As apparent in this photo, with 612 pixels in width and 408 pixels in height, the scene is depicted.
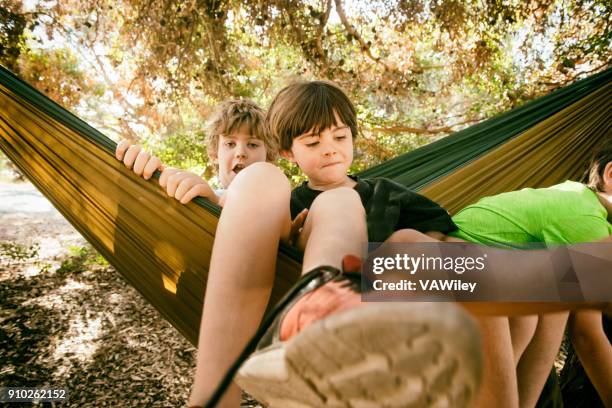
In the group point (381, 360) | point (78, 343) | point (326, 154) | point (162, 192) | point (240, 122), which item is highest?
point (240, 122)

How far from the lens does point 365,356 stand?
366 millimetres

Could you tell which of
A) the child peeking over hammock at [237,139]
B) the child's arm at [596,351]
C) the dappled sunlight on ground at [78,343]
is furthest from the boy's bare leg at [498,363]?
the dappled sunlight on ground at [78,343]

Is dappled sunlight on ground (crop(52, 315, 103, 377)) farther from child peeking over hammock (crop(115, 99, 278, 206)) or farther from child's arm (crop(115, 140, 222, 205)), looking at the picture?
→ child's arm (crop(115, 140, 222, 205))

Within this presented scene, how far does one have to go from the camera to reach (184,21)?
2.51 meters

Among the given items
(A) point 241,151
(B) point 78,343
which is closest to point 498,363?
(A) point 241,151

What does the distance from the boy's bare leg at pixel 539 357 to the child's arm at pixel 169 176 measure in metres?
0.81

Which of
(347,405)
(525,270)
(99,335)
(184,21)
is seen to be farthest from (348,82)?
(347,405)

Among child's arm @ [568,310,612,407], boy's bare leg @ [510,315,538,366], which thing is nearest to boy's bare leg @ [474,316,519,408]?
boy's bare leg @ [510,315,538,366]

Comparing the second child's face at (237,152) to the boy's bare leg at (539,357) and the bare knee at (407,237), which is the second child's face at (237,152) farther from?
the boy's bare leg at (539,357)

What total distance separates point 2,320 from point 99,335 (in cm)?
54

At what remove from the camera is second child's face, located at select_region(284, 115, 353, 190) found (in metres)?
0.99

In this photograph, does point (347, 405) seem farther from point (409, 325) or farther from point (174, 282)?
point (174, 282)

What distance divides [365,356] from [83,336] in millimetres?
2312

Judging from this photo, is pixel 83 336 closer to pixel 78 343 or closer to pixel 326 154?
pixel 78 343
